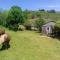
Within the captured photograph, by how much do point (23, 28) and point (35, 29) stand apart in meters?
3.35

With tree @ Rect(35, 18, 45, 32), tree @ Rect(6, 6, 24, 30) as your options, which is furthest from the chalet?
tree @ Rect(6, 6, 24, 30)

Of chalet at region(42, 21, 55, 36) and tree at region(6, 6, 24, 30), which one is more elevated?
tree at region(6, 6, 24, 30)

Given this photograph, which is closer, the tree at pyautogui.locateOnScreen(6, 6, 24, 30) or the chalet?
the chalet

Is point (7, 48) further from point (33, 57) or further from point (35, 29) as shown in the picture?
point (35, 29)

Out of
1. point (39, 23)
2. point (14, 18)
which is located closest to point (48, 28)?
point (39, 23)

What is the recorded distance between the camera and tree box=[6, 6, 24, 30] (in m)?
46.7

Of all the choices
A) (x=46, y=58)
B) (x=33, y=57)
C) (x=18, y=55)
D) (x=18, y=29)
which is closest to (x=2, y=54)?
(x=18, y=55)

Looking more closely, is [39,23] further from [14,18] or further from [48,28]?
[48,28]

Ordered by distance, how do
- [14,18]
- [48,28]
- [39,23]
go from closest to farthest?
[48,28], [39,23], [14,18]

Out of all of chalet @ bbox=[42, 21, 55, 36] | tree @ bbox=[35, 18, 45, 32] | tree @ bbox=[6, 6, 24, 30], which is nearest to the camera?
chalet @ bbox=[42, 21, 55, 36]

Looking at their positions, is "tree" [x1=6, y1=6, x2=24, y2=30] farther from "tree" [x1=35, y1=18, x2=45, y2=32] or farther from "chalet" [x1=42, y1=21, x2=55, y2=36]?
"chalet" [x1=42, y1=21, x2=55, y2=36]

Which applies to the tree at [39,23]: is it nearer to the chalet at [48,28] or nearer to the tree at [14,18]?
the tree at [14,18]

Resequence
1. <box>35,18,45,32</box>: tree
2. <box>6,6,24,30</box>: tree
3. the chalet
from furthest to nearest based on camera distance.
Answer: <box>6,6,24,30</box>: tree
<box>35,18,45,32</box>: tree
the chalet

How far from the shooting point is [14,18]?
46.7 meters
